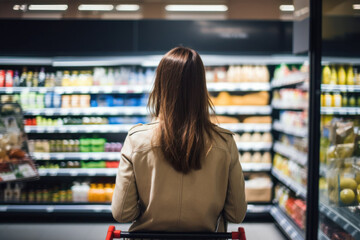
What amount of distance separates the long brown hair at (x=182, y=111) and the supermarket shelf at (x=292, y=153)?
2.40 meters

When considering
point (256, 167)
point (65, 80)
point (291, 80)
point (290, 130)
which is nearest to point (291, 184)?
point (290, 130)

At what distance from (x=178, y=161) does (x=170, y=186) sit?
0.11 meters

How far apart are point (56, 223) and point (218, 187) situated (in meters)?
3.73

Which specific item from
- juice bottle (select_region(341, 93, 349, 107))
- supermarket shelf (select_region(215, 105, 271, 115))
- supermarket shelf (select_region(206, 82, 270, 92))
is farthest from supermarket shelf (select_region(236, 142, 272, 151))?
juice bottle (select_region(341, 93, 349, 107))

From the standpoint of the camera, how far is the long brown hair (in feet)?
4.13

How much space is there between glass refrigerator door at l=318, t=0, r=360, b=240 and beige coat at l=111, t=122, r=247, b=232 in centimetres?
123

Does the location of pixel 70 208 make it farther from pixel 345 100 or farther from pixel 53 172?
pixel 345 100

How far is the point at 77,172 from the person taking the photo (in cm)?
451

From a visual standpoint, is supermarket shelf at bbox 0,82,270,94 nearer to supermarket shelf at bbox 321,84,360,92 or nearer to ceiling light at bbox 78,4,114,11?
ceiling light at bbox 78,4,114,11

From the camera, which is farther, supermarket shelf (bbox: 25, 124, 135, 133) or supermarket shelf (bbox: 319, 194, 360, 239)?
supermarket shelf (bbox: 25, 124, 135, 133)

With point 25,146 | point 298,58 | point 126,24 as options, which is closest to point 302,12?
point 298,58

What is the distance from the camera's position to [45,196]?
15.0ft

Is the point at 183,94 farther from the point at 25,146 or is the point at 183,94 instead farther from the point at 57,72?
the point at 57,72

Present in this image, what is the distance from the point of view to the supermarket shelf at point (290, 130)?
3506 mm
